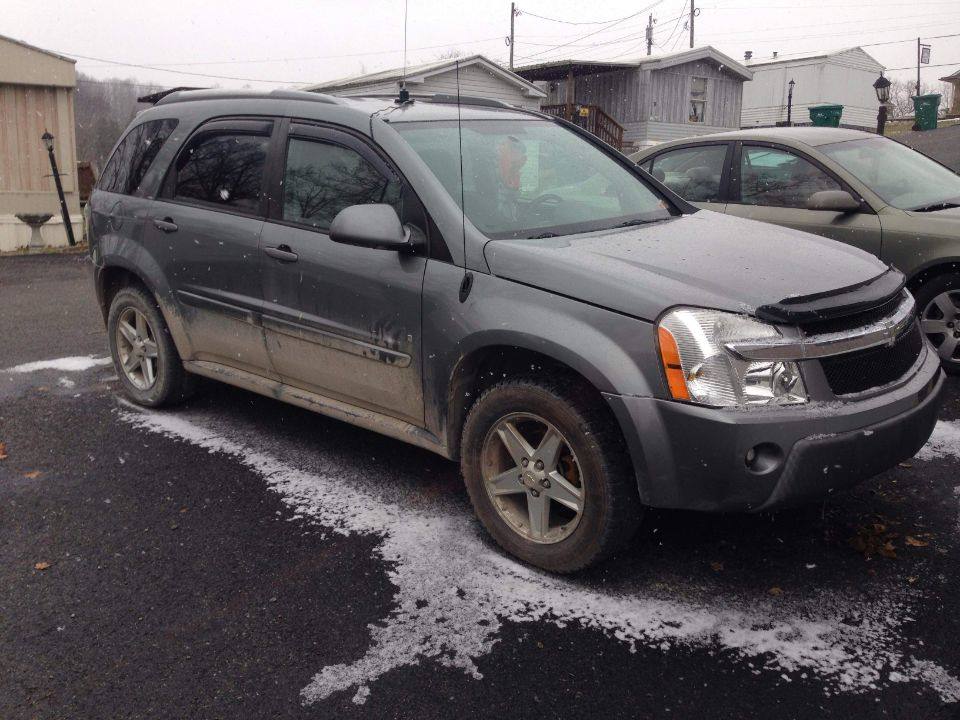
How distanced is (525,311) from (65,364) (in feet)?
16.6

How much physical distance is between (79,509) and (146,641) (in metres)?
1.40

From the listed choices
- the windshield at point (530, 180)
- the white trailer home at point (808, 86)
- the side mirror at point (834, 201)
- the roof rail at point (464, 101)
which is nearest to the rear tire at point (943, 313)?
the side mirror at point (834, 201)

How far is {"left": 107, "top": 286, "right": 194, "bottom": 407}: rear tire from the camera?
18.1ft

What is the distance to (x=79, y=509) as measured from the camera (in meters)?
4.34

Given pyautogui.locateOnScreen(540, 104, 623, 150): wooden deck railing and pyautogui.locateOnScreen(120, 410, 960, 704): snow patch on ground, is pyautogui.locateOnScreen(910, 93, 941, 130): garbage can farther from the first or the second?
pyautogui.locateOnScreen(120, 410, 960, 704): snow patch on ground

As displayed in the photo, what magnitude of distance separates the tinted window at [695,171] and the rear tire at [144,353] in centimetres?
385

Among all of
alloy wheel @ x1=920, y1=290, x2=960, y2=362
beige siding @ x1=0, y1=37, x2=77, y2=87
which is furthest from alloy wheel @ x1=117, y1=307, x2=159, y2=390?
beige siding @ x1=0, y1=37, x2=77, y2=87

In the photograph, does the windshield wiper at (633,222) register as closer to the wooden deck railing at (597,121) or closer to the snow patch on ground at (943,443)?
the snow patch on ground at (943,443)

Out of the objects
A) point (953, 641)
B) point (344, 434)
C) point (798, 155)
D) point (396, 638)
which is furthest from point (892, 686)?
point (798, 155)

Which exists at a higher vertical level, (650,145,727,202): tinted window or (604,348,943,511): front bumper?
(650,145,727,202): tinted window

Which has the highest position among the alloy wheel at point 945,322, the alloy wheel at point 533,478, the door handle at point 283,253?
the door handle at point 283,253

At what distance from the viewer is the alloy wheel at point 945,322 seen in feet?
20.3

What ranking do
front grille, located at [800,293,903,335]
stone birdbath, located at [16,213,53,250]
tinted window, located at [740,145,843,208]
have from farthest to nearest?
stone birdbath, located at [16,213,53,250], tinted window, located at [740,145,843,208], front grille, located at [800,293,903,335]

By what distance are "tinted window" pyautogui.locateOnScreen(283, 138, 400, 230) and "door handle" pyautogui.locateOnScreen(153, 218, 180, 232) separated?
915 millimetres
